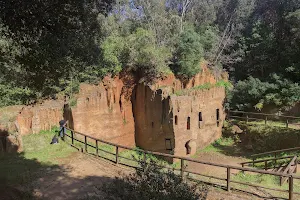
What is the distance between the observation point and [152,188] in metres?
5.25

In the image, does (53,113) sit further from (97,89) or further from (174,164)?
(174,164)

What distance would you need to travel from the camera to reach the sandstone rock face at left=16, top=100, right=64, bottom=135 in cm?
1399

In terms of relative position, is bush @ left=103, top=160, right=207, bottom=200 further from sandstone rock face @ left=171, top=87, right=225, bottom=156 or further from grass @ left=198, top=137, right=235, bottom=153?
grass @ left=198, top=137, right=235, bottom=153

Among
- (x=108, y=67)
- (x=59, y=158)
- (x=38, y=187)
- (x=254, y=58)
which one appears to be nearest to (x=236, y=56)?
(x=254, y=58)

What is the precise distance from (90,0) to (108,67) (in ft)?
36.5

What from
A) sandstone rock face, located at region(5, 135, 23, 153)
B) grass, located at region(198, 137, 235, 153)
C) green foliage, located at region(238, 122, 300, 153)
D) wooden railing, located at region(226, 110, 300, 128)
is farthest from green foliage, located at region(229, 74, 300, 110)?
sandstone rock face, located at region(5, 135, 23, 153)

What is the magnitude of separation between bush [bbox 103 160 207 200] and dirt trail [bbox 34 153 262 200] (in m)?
1.62

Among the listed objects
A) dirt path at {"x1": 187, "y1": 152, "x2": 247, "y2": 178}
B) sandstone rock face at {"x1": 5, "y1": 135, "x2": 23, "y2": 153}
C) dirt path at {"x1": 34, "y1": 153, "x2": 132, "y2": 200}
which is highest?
sandstone rock face at {"x1": 5, "y1": 135, "x2": 23, "y2": 153}

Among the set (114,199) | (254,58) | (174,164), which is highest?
(254,58)

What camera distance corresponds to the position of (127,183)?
5.69 meters

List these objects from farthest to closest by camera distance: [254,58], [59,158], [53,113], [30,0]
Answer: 1. [254,58]
2. [53,113]
3. [59,158]
4. [30,0]

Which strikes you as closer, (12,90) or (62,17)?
(62,17)

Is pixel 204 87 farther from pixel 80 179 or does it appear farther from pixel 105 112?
pixel 80 179

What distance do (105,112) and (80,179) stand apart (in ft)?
29.0
